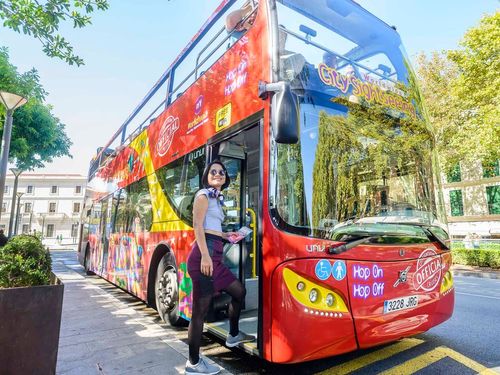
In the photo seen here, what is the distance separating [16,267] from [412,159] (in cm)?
390

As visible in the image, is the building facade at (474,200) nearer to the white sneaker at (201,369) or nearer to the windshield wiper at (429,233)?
the windshield wiper at (429,233)

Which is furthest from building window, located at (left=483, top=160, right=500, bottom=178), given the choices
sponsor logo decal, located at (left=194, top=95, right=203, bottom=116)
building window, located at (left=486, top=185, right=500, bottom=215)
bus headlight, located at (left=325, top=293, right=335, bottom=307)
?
bus headlight, located at (left=325, top=293, right=335, bottom=307)

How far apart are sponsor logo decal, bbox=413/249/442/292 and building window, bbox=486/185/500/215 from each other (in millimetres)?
26869

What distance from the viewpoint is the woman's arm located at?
2.96m

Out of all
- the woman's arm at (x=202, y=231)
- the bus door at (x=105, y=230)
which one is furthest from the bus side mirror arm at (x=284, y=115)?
the bus door at (x=105, y=230)

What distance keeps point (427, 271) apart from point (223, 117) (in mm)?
2745

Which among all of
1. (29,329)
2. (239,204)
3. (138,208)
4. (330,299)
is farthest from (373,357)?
(138,208)

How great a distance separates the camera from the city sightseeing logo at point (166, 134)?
17.1ft

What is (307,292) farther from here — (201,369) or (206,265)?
(201,369)

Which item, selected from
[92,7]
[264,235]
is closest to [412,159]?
[264,235]

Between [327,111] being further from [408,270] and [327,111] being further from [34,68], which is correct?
[34,68]

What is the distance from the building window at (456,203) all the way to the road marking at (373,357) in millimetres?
27475

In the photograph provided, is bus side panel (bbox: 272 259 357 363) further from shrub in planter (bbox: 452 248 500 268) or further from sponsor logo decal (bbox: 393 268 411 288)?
shrub in planter (bbox: 452 248 500 268)

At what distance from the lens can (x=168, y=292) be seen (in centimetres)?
477
